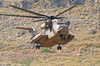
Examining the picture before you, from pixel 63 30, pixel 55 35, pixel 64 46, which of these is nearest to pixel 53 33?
pixel 55 35

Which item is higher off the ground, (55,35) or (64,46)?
(55,35)

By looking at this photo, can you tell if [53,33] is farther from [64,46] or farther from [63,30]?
[64,46]

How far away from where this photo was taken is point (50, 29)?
2445 cm

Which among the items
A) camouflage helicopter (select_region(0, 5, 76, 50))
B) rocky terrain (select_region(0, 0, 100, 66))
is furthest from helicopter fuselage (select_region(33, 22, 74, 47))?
rocky terrain (select_region(0, 0, 100, 66))

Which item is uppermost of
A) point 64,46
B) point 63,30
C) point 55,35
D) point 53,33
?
point 63,30

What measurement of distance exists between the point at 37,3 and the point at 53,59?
2987cm

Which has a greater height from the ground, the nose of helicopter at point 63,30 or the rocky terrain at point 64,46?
the nose of helicopter at point 63,30

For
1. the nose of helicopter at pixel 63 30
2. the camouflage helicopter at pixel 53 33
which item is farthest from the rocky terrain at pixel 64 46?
the nose of helicopter at pixel 63 30

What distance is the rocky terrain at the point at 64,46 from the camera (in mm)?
52997

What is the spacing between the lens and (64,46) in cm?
5816

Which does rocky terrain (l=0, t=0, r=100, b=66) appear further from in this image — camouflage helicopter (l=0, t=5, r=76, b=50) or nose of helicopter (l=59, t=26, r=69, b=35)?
nose of helicopter (l=59, t=26, r=69, b=35)

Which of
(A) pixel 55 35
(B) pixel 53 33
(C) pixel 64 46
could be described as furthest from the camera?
(C) pixel 64 46

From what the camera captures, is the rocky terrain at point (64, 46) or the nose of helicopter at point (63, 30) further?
the rocky terrain at point (64, 46)

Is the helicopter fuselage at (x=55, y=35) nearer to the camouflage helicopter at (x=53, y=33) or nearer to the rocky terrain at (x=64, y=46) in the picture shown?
the camouflage helicopter at (x=53, y=33)
